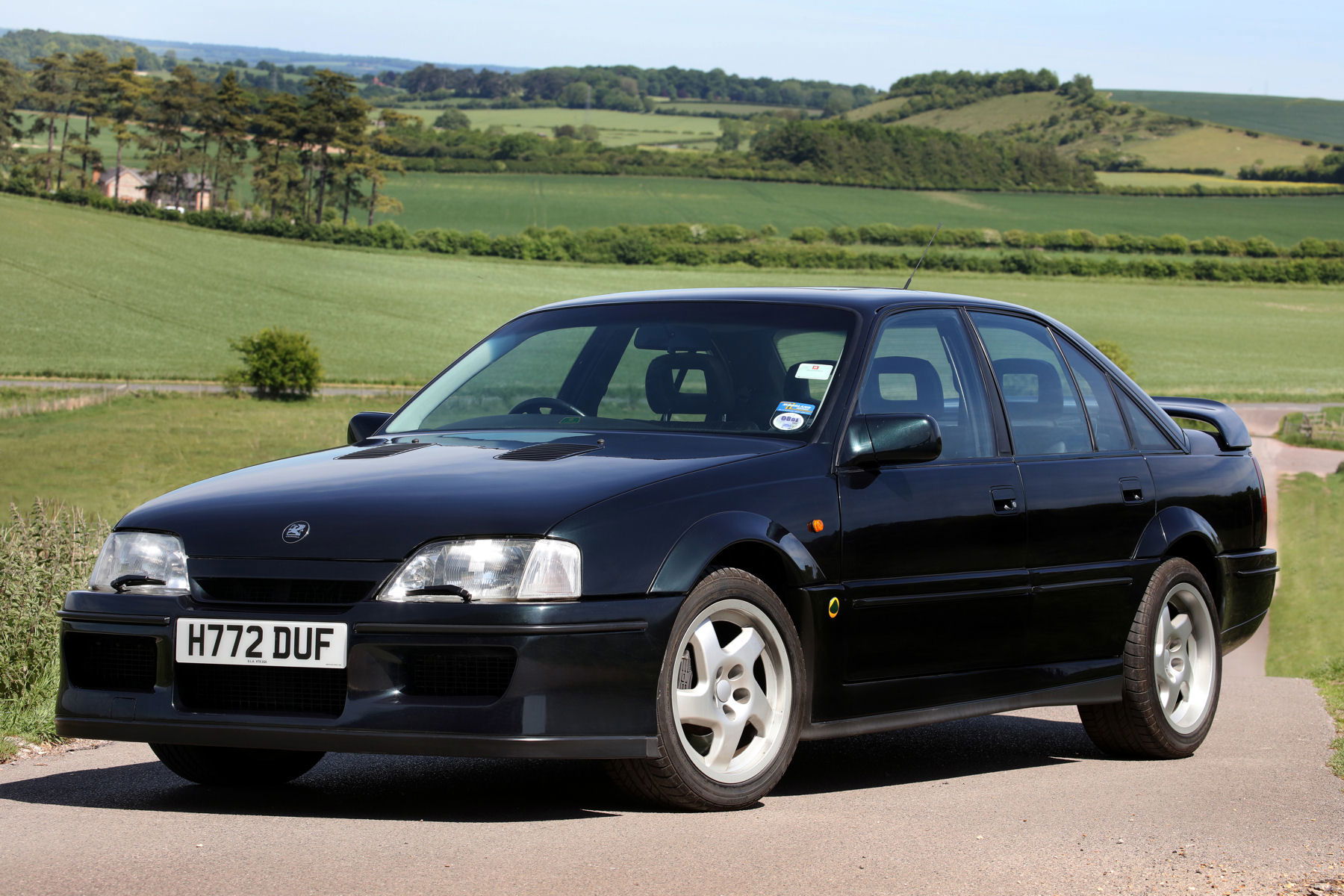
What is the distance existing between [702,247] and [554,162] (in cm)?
3586

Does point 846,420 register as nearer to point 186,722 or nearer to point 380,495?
point 380,495

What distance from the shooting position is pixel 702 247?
9912 centimetres

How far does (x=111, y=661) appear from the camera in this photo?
16.4 feet

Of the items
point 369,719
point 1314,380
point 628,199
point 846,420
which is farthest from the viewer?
point 628,199

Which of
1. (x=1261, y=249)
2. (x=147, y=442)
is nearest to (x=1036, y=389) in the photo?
(x=147, y=442)

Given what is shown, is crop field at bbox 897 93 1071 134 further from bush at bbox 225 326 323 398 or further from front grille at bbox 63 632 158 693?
front grille at bbox 63 632 158 693

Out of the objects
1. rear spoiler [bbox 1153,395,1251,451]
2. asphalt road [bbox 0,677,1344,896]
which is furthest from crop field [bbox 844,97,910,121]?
asphalt road [bbox 0,677,1344,896]

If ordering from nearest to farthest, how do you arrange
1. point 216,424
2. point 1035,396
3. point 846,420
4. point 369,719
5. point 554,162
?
point 369,719 < point 846,420 < point 1035,396 < point 216,424 < point 554,162

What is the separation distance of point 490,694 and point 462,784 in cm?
118

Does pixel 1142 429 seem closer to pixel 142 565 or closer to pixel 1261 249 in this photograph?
pixel 142 565

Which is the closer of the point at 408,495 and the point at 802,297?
the point at 408,495

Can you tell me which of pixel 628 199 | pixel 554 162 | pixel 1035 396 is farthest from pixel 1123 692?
pixel 554 162

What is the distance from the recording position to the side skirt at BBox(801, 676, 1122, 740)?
5434mm

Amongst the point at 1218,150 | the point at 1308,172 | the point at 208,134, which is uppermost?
the point at 1218,150
